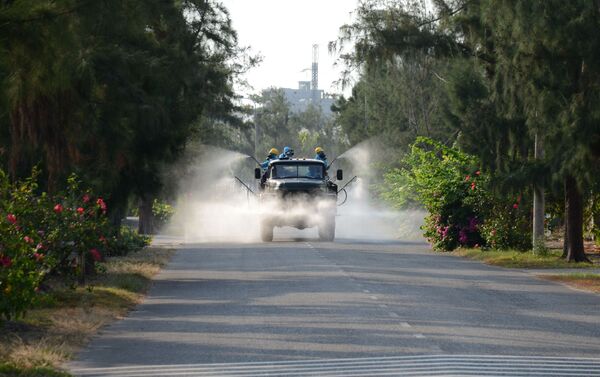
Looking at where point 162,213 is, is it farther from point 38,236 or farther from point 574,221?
point 38,236

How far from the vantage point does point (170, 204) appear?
83.9 metres

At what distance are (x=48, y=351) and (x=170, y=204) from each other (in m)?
68.5

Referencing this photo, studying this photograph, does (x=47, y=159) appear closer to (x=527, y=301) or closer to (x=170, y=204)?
(x=527, y=301)

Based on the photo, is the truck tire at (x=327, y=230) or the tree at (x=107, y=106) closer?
the tree at (x=107, y=106)

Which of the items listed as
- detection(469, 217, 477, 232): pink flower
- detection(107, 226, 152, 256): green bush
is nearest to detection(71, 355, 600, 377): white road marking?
detection(107, 226, 152, 256): green bush

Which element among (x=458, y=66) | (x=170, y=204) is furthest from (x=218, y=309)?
(x=170, y=204)

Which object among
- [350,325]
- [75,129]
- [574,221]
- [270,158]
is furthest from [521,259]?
[350,325]

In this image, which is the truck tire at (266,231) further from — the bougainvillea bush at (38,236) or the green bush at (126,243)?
the bougainvillea bush at (38,236)

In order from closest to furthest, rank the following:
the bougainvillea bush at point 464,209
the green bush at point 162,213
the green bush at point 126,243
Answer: the green bush at point 126,243 → the bougainvillea bush at point 464,209 → the green bush at point 162,213

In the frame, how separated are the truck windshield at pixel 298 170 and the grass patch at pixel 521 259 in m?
7.96

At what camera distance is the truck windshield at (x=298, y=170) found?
159ft

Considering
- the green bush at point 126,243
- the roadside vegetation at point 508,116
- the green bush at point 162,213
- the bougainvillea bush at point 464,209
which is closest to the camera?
the roadside vegetation at point 508,116

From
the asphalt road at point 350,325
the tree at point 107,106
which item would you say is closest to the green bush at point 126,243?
the tree at point 107,106

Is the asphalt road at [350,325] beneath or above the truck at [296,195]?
beneath
